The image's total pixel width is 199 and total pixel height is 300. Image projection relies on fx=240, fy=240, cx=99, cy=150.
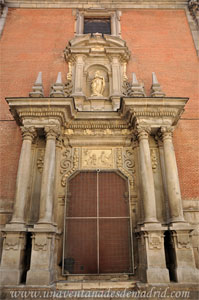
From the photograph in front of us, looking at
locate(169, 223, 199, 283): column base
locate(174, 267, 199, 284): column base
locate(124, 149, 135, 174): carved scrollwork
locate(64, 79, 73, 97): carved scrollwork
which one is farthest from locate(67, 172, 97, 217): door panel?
locate(64, 79, 73, 97): carved scrollwork

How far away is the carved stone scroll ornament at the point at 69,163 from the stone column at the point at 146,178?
214cm

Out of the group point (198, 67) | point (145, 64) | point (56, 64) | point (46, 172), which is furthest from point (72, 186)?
point (198, 67)

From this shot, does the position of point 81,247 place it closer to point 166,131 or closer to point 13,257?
point 13,257

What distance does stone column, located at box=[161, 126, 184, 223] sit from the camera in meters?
6.60

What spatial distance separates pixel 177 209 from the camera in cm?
661

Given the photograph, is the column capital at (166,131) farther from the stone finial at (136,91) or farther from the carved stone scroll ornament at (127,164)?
the stone finial at (136,91)

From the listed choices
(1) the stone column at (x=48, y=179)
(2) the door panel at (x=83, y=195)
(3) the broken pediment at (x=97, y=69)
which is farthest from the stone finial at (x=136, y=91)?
(2) the door panel at (x=83, y=195)

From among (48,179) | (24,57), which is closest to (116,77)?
(24,57)

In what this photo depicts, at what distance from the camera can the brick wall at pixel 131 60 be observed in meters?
8.36

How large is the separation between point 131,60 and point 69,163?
17.8ft

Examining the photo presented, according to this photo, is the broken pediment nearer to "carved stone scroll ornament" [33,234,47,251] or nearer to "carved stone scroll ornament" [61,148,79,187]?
"carved stone scroll ornament" [61,148,79,187]

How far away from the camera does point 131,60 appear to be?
10312 mm

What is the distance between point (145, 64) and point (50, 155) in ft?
19.5

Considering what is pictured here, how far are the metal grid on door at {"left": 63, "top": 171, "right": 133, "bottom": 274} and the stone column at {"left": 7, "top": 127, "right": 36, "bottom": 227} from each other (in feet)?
4.52
